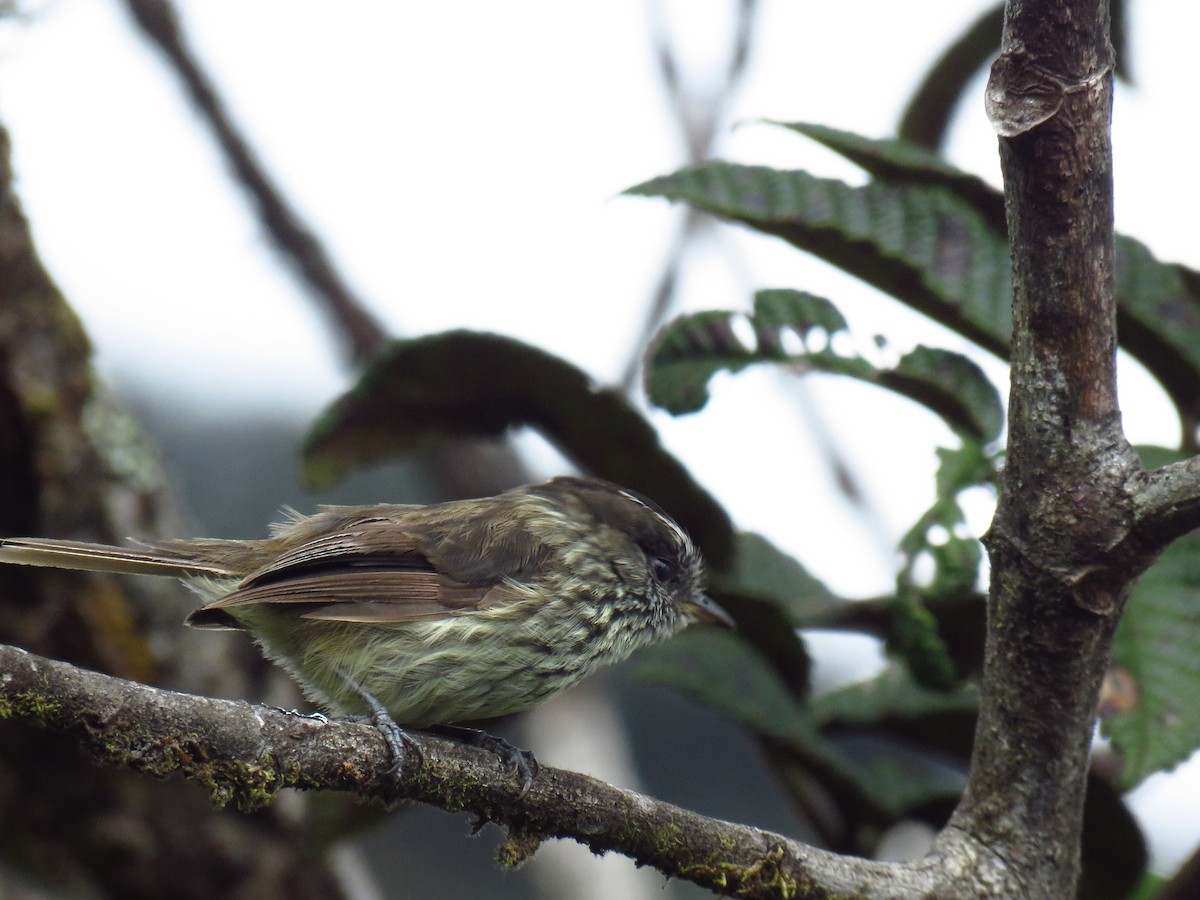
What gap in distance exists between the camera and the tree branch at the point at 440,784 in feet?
5.20

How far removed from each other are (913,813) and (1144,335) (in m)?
1.33

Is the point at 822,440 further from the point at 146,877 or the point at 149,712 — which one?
the point at 149,712

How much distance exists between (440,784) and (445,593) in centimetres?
91

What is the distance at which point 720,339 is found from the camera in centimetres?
283

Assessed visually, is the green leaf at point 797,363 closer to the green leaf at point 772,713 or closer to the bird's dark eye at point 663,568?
the bird's dark eye at point 663,568

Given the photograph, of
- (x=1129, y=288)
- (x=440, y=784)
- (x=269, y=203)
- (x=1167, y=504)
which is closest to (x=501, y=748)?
(x=440, y=784)

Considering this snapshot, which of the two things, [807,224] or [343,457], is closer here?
[807,224]

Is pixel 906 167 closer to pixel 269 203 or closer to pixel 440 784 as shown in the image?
pixel 440 784

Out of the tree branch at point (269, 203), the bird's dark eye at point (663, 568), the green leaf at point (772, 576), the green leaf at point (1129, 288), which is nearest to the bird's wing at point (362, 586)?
the bird's dark eye at point (663, 568)

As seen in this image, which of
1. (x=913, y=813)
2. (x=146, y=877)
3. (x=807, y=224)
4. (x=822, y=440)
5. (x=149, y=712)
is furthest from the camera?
(x=822, y=440)

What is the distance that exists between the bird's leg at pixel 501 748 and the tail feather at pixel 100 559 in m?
0.71

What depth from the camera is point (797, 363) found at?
9.23 feet

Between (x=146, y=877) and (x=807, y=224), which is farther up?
(x=807, y=224)

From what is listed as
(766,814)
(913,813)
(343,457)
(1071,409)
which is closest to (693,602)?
(913,813)
